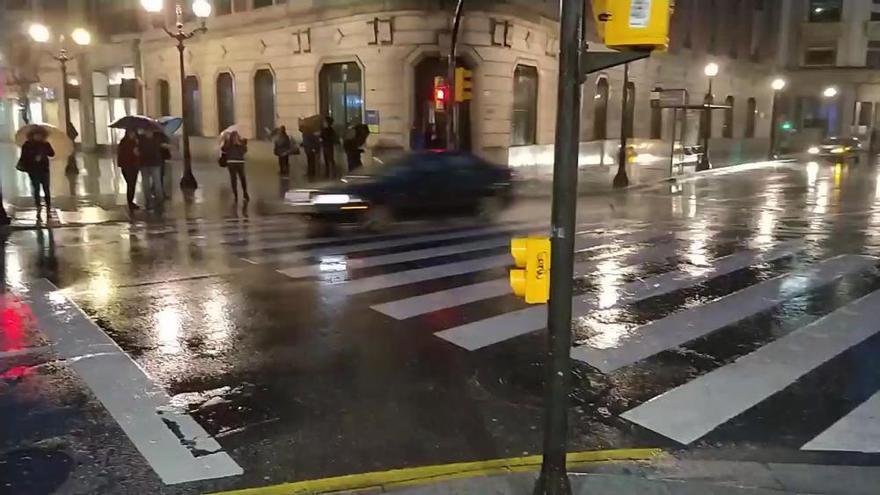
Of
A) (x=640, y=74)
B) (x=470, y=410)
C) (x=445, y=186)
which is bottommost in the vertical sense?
(x=470, y=410)

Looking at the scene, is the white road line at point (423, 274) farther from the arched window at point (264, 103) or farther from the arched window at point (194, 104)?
the arched window at point (194, 104)

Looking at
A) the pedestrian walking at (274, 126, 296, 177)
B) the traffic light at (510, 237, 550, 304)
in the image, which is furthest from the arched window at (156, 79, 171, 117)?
the traffic light at (510, 237, 550, 304)

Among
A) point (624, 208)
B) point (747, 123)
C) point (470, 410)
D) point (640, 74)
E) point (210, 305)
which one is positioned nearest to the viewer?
point (470, 410)

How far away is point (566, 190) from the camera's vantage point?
3867 millimetres

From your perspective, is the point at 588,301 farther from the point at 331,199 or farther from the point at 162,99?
the point at 162,99

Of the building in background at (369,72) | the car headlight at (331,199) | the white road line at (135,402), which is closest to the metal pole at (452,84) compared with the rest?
the building in background at (369,72)

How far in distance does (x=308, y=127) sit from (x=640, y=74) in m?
18.1

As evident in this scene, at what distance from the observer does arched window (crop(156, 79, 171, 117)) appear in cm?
3816

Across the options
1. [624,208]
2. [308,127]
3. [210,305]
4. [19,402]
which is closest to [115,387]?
[19,402]

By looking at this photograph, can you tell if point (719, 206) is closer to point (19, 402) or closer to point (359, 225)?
point (359, 225)

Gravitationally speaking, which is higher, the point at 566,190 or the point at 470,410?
the point at 566,190

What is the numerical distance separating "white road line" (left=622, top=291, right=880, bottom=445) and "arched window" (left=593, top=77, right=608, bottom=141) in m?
27.0

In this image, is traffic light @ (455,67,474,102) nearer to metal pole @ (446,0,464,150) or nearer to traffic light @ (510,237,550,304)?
metal pole @ (446,0,464,150)

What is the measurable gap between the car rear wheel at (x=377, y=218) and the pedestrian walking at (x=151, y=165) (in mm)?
6130
